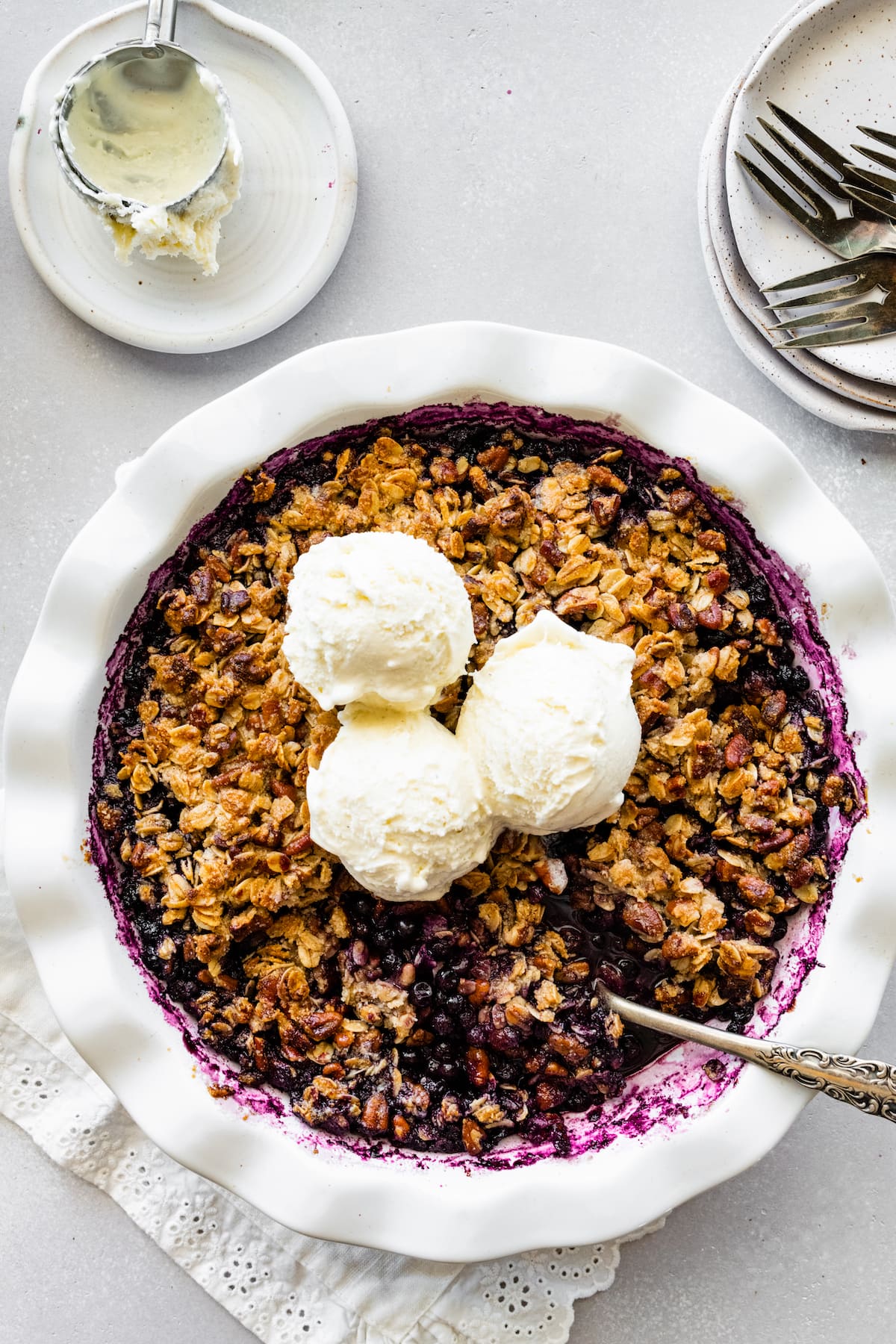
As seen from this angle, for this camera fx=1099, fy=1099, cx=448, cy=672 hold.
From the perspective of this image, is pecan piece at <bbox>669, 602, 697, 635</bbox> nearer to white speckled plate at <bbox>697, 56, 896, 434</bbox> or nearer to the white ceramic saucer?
white speckled plate at <bbox>697, 56, 896, 434</bbox>

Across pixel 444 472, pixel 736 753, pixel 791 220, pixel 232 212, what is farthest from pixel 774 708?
pixel 232 212

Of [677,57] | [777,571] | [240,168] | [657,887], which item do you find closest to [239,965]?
[657,887]

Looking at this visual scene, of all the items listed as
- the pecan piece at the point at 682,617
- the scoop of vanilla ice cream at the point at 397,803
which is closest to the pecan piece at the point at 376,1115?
the scoop of vanilla ice cream at the point at 397,803

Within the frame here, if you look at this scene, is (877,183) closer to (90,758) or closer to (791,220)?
(791,220)

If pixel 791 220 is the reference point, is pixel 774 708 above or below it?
below

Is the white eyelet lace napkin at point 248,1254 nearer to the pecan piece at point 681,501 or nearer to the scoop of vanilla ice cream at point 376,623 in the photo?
the scoop of vanilla ice cream at point 376,623

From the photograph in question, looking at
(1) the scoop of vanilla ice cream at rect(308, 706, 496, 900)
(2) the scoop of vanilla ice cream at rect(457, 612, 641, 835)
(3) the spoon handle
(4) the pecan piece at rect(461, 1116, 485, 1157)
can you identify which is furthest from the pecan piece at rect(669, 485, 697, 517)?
(4) the pecan piece at rect(461, 1116, 485, 1157)
